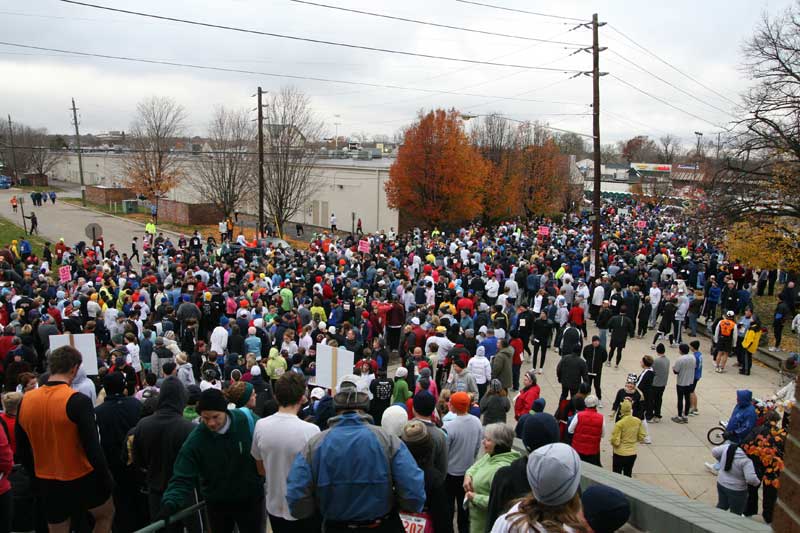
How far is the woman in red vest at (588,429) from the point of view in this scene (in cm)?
775

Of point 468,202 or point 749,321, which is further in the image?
point 468,202

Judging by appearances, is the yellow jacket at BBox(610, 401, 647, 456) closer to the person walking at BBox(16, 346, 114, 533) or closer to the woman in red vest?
the woman in red vest

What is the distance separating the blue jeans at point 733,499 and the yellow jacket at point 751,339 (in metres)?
7.42

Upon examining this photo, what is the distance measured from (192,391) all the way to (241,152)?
34.0 meters

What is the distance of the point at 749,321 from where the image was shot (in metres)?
14.0

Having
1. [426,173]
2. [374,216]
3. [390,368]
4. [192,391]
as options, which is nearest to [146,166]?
[374,216]

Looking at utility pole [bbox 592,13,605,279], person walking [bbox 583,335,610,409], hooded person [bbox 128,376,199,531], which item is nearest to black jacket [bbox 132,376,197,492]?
hooded person [bbox 128,376,199,531]

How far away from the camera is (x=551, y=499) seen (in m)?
2.62

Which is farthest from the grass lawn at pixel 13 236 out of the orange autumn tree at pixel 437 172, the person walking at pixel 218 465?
the person walking at pixel 218 465

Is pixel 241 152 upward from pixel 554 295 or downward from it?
upward

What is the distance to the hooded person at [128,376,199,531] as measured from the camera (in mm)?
4617

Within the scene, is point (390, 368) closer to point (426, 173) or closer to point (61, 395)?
point (61, 395)

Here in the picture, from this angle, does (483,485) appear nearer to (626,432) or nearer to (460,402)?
(460,402)

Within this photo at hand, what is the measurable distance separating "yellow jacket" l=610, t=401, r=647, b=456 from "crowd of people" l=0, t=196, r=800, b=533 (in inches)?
1.4
